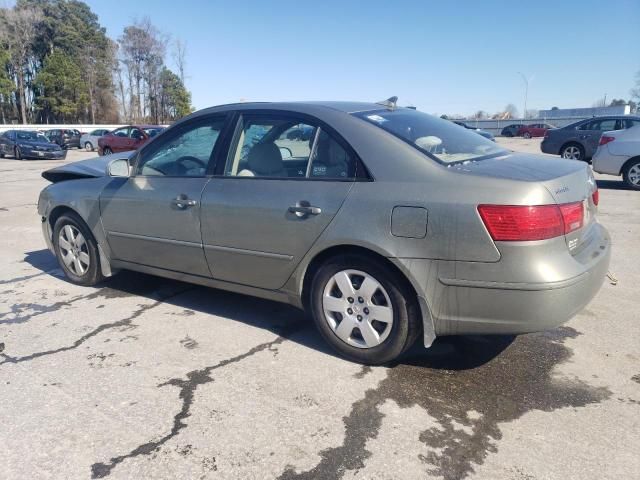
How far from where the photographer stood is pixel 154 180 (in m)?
4.14

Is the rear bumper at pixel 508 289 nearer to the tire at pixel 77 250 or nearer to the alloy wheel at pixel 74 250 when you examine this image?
the tire at pixel 77 250

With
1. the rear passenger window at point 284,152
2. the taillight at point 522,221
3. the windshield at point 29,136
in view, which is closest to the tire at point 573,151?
the rear passenger window at point 284,152

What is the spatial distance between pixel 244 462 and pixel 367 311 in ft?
3.84

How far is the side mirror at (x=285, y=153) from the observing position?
3.58 m

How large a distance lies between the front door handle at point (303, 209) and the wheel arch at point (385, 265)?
244 millimetres

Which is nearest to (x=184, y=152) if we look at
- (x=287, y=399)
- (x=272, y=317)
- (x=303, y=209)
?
(x=303, y=209)

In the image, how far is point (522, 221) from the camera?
2.66 meters

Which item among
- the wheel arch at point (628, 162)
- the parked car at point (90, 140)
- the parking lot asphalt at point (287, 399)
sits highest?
the parked car at point (90, 140)

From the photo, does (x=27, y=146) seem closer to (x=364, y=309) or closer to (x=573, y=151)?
(x=573, y=151)

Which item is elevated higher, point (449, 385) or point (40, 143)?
point (40, 143)

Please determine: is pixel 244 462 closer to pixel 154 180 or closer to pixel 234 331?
pixel 234 331

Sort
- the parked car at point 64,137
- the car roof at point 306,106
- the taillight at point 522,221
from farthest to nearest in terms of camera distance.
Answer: the parked car at point 64,137, the car roof at point 306,106, the taillight at point 522,221

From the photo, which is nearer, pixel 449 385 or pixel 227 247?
pixel 449 385

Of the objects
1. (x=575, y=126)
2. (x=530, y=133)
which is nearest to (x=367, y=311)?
(x=575, y=126)
